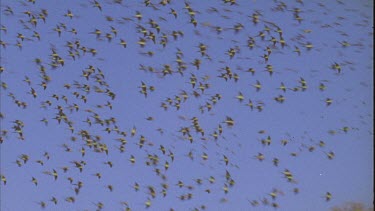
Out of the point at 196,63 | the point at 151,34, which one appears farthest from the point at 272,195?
the point at 151,34

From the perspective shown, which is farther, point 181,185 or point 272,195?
point 181,185

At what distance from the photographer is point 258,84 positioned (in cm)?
3169

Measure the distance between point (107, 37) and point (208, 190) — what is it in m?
8.72

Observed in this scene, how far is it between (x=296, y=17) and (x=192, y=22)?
432cm

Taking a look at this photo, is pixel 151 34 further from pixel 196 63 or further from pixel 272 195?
pixel 272 195

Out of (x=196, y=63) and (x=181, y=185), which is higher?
(x=196, y=63)

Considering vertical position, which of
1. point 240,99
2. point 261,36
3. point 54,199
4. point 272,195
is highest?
point 261,36

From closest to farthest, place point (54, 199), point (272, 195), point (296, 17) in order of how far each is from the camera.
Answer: point (296, 17)
point (272, 195)
point (54, 199)

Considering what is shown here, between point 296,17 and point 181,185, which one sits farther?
point 181,185

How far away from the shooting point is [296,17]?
98.0 feet

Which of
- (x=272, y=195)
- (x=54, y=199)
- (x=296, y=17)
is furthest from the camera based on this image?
(x=54, y=199)

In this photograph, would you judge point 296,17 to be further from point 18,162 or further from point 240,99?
point 18,162

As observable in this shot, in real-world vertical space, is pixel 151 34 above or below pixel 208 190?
above

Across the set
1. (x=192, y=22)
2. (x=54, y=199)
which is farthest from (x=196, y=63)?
(x=54, y=199)
